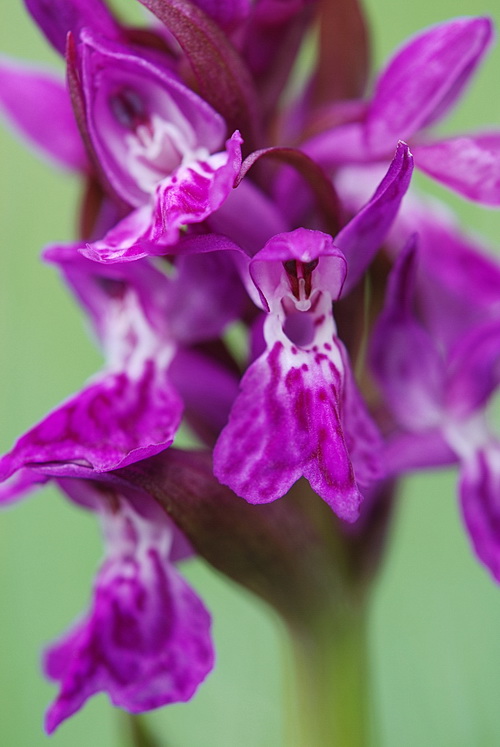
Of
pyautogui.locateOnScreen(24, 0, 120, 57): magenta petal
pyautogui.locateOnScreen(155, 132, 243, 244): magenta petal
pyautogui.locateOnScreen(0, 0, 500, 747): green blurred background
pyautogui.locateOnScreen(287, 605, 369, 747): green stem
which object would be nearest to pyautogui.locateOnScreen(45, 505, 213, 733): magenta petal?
pyautogui.locateOnScreen(287, 605, 369, 747): green stem

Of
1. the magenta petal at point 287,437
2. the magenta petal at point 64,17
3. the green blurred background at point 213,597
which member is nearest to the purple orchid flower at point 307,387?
the magenta petal at point 287,437

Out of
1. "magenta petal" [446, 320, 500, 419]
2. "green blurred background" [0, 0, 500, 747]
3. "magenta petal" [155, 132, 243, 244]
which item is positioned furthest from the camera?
"green blurred background" [0, 0, 500, 747]

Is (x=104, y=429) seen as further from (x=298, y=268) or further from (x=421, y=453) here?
(x=421, y=453)

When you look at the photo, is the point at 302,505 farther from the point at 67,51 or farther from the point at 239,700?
the point at 239,700

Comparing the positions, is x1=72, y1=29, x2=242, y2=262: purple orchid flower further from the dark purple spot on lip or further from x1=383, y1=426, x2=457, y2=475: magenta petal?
x1=383, y1=426, x2=457, y2=475: magenta petal

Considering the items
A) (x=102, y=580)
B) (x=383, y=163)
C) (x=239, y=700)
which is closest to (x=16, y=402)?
(x=239, y=700)

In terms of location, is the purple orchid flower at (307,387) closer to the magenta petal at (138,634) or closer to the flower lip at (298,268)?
the flower lip at (298,268)
